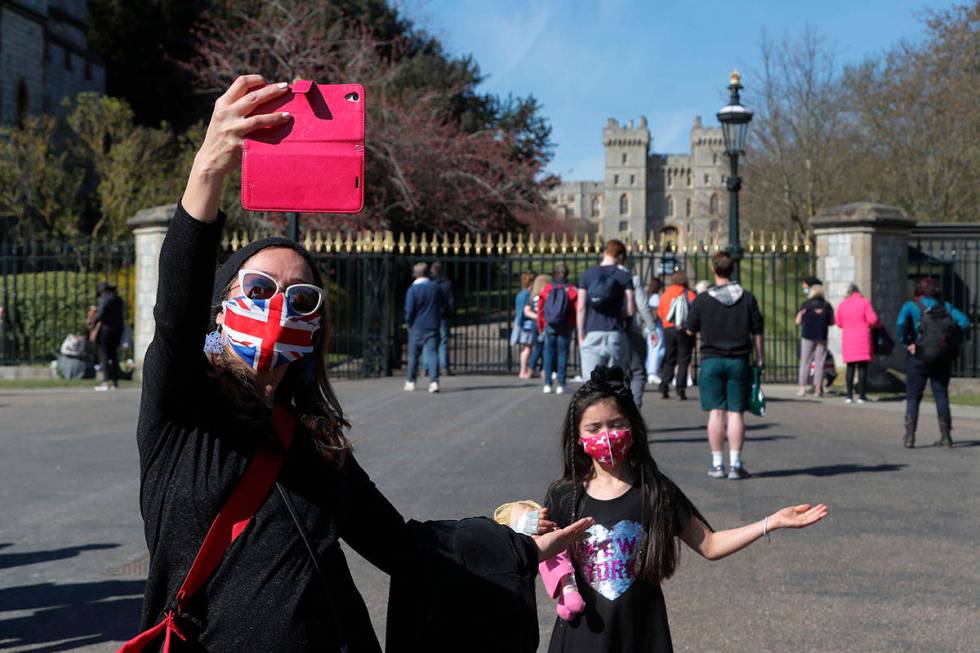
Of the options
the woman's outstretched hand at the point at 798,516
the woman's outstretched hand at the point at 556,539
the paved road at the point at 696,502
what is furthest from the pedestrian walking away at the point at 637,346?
the woman's outstretched hand at the point at 556,539

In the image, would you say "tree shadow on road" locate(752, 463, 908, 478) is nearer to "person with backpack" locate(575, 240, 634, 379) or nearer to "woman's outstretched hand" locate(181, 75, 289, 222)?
"person with backpack" locate(575, 240, 634, 379)

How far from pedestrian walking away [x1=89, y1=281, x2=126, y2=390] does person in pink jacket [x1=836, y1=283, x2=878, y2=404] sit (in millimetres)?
10514

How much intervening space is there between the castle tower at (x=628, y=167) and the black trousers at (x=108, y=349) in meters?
115

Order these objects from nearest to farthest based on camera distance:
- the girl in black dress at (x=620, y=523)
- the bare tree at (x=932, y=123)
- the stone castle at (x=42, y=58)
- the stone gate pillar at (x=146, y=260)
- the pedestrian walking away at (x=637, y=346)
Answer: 1. the girl in black dress at (x=620, y=523)
2. the pedestrian walking away at (x=637, y=346)
3. the stone gate pillar at (x=146, y=260)
4. the bare tree at (x=932, y=123)
5. the stone castle at (x=42, y=58)

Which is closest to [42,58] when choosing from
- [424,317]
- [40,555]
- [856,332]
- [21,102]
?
[21,102]

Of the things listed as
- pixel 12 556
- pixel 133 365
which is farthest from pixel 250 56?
pixel 12 556

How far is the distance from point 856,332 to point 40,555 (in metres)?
11.2

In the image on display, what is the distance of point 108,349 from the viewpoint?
16297 millimetres

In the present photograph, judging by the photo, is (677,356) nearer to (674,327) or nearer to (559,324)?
(674,327)

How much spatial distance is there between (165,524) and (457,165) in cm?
2534

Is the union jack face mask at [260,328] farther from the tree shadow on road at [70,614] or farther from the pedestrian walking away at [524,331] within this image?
the pedestrian walking away at [524,331]

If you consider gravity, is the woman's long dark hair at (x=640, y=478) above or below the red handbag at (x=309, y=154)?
below

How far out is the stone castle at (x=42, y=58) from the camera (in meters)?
32.5

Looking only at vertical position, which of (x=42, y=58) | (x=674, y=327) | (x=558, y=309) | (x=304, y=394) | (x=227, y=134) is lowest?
(x=304, y=394)
